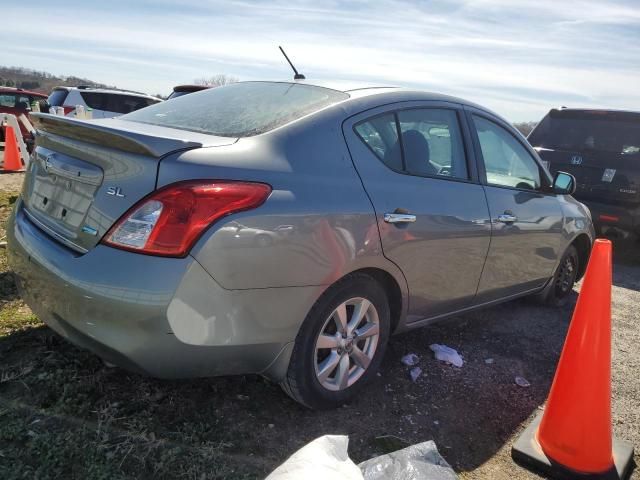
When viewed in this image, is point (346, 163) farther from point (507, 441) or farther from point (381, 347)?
point (507, 441)

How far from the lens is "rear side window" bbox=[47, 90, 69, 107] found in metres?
12.5

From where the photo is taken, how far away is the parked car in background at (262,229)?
212 centimetres

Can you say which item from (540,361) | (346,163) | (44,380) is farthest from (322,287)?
(540,361)

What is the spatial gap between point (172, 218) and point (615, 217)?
6.01 meters

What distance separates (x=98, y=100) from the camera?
1268 centimetres

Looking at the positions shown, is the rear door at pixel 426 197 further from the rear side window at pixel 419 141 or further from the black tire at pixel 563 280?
the black tire at pixel 563 280

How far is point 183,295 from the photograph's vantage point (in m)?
2.09

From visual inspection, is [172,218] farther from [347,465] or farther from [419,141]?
[419,141]

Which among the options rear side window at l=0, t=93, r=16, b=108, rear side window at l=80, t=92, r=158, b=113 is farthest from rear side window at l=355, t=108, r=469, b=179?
rear side window at l=0, t=93, r=16, b=108

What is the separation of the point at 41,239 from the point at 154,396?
0.90 meters

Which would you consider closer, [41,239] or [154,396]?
[41,239]

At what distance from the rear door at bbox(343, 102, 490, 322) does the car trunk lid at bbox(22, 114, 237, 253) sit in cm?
78

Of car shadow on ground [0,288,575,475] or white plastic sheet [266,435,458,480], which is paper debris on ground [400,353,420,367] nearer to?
car shadow on ground [0,288,575,475]

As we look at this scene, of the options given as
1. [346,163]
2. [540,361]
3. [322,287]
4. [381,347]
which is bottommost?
[540,361]
